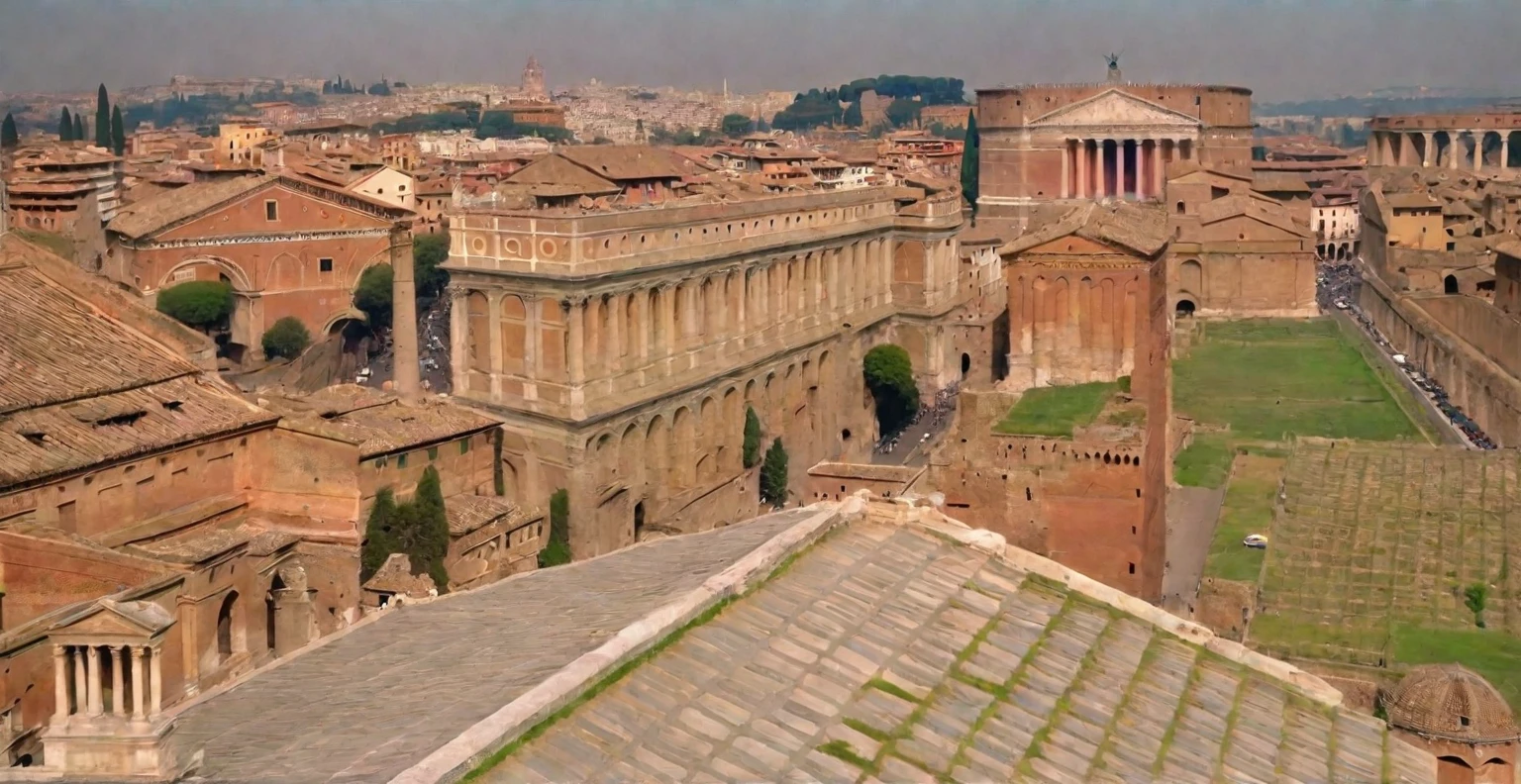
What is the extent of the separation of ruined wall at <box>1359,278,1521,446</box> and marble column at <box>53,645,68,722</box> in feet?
116

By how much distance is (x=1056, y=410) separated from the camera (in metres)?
30.9

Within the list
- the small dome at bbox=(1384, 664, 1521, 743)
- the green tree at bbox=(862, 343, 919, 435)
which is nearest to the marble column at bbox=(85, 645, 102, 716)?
the small dome at bbox=(1384, 664, 1521, 743)

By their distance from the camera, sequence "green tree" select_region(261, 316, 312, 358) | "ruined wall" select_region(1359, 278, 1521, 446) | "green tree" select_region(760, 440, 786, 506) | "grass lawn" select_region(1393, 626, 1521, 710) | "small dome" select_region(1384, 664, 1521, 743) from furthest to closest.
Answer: "green tree" select_region(261, 316, 312, 358) → "ruined wall" select_region(1359, 278, 1521, 446) → "green tree" select_region(760, 440, 786, 506) → "grass lawn" select_region(1393, 626, 1521, 710) → "small dome" select_region(1384, 664, 1521, 743)

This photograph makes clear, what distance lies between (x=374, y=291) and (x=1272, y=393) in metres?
25.4

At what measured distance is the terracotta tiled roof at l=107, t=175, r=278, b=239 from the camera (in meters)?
47.3

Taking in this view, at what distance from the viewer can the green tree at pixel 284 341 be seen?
47906 mm

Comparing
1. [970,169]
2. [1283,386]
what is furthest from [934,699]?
[970,169]

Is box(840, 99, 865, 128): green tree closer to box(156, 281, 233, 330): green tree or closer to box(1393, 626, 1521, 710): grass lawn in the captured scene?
box(156, 281, 233, 330): green tree

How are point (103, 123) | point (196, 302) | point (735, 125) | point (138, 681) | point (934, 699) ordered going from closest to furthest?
point (138, 681), point (934, 699), point (196, 302), point (103, 123), point (735, 125)

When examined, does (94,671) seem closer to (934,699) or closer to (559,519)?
(934,699)

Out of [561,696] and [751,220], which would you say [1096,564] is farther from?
[561,696]

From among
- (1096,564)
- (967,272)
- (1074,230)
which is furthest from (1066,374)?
(967,272)

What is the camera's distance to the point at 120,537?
21.5 meters

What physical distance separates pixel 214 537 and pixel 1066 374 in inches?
741
